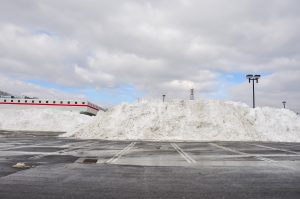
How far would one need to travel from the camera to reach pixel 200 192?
7.86m

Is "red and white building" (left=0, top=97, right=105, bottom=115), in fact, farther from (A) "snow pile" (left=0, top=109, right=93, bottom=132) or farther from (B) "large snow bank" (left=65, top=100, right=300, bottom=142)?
(B) "large snow bank" (left=65, top=100, right=300, bottom=142)

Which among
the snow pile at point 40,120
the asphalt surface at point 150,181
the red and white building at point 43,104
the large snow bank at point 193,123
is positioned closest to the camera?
the asphalt surface at point 150,181

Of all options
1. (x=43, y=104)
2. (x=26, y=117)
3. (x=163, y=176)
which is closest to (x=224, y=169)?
(x=163, y=176)

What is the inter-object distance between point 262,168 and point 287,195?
4719 millimetres

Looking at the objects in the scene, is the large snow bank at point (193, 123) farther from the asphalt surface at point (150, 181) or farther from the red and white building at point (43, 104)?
the red and white building at point (43, 104)

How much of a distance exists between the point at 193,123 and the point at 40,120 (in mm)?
31714

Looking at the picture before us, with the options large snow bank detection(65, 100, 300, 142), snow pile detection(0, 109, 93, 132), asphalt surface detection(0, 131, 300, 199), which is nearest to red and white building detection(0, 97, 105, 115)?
snow pile detection(0, 109, 93, 132)

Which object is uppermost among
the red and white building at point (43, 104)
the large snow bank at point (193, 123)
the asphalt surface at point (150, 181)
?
the red and white building at point (43, 104)

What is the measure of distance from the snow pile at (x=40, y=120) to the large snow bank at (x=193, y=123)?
17084 millimetres

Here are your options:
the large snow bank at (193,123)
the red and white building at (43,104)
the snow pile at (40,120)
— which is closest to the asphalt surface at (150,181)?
the large snow bank at (193,123)

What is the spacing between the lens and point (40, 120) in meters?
59.2

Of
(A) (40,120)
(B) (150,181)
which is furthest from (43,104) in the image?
(B) (150,181)

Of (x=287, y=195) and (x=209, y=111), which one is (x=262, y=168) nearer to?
(x=287, y=195)

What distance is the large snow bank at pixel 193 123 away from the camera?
1425 inches
